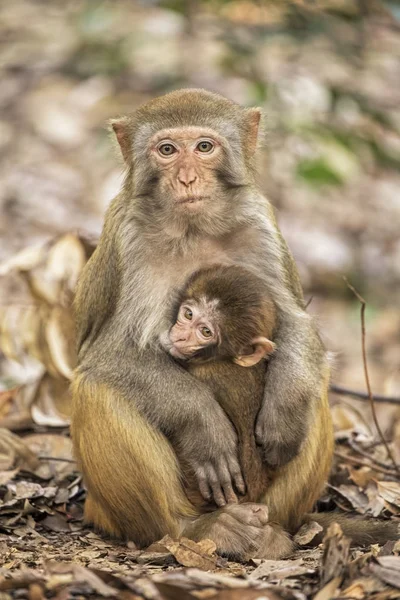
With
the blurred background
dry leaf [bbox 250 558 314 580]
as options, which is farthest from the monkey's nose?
the blurred background

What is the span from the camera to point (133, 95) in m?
13.0

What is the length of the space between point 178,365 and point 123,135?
4.32 ft

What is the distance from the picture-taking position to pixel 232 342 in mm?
5395

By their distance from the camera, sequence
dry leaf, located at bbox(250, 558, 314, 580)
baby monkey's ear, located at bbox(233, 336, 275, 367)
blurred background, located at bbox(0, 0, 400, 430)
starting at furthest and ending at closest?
1. blurred background, located at bbox(0, 0, 400, 430)
2. baby monkey's ear, located at bbox(233, 336, 275, 367)
3. dry leaf, located at bbox(250, 558, 314, 580)

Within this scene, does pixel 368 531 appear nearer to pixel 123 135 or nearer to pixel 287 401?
pixel 287 401

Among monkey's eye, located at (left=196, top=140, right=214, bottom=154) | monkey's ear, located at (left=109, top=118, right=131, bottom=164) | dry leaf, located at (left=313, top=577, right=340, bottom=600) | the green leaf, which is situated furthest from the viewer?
the green leaf

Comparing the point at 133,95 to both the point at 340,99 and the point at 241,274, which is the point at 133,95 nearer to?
the point at 340,99

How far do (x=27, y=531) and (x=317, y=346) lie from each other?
1842 mm

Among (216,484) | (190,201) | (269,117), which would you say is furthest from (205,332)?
(269,117)

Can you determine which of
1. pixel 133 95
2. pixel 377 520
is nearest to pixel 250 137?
pixel 377 520

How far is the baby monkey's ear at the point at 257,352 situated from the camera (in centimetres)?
537

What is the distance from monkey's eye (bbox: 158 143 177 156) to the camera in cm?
557

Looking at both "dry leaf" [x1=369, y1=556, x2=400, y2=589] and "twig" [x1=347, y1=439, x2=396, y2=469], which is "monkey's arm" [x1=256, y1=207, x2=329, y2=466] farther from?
"twig" [x1=347, y1=439, x2=396, y2=469]

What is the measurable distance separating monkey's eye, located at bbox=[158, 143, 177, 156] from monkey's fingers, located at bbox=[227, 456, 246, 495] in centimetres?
158
